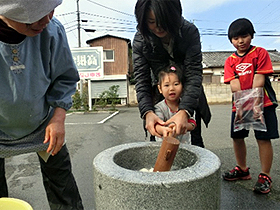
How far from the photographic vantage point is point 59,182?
178 centimetres

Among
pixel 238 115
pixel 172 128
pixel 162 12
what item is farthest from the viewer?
pixel 238 115

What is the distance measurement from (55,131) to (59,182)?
52 cm

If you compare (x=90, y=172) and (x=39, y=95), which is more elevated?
(x=39, y=95)

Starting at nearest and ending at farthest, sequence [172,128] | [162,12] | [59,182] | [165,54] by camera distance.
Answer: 1. [162,12]
2. [172,128]
3. [59,182]
4. [165,54]

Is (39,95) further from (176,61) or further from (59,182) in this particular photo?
(176,61)

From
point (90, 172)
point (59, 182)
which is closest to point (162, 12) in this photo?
point (59, 182)

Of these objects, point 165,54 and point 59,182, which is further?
point 165,54

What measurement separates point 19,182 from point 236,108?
2.71 m

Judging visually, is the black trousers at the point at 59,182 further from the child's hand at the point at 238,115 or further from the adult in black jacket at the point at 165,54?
the child's hand at the point at 238,115

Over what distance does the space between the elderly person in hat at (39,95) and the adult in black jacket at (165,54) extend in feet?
1.79

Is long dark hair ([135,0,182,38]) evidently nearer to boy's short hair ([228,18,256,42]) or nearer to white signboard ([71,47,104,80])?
boy's short hair ([228,18,256,42])

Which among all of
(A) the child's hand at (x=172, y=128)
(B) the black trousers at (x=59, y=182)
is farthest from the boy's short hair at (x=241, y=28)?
(B) the black trousers at (x=59, y=182)

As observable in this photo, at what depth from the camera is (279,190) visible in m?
2.47

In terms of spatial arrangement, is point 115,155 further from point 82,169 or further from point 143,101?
point 82,169
